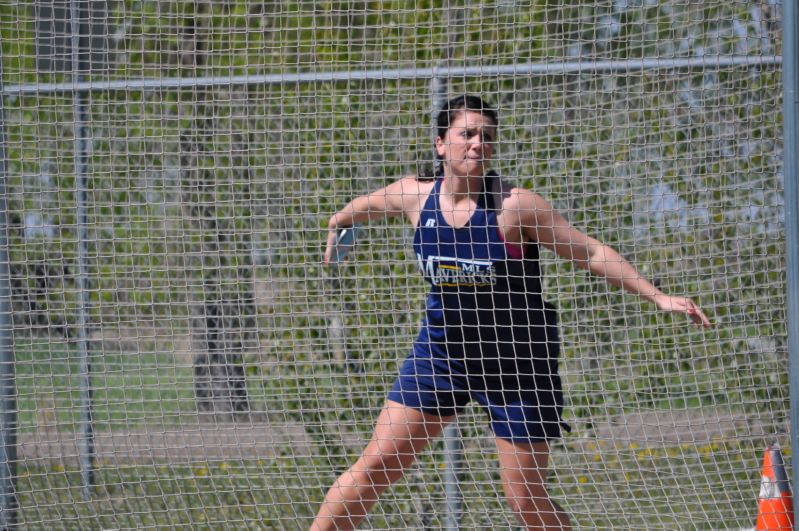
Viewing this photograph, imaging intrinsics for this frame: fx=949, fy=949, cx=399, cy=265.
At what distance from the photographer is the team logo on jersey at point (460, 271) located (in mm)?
3402

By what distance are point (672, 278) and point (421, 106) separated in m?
1.45

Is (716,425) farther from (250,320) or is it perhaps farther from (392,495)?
(250,320)

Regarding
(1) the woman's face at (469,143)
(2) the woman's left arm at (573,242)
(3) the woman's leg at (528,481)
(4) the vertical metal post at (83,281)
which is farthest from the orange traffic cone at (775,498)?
(4) the vertical metal post at (83,281)

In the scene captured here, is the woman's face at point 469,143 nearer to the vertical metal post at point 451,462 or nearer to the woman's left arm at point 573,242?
the woman's left arm at point 573,242

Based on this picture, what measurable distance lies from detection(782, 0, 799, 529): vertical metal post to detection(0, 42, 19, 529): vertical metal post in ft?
9.70

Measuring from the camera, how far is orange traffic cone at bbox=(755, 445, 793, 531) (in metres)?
3.49

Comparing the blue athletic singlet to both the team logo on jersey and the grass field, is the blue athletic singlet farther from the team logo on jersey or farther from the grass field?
the grass field

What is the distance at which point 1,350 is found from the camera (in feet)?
13.0

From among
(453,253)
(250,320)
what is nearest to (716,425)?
(453,253)

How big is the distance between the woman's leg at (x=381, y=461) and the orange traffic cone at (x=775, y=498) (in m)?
1.22

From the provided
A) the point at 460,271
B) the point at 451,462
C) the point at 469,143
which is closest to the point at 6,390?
the point at 451,462

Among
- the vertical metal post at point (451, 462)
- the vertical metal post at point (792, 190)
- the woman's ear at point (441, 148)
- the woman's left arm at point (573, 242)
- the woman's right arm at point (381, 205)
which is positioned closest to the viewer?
the vertical metal post at point (792, 190)

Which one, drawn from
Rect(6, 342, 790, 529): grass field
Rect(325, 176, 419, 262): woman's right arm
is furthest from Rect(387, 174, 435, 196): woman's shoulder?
Rect(6, 342, 790, 529): grass field

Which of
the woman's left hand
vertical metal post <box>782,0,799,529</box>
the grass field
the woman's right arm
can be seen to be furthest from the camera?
the grass field
